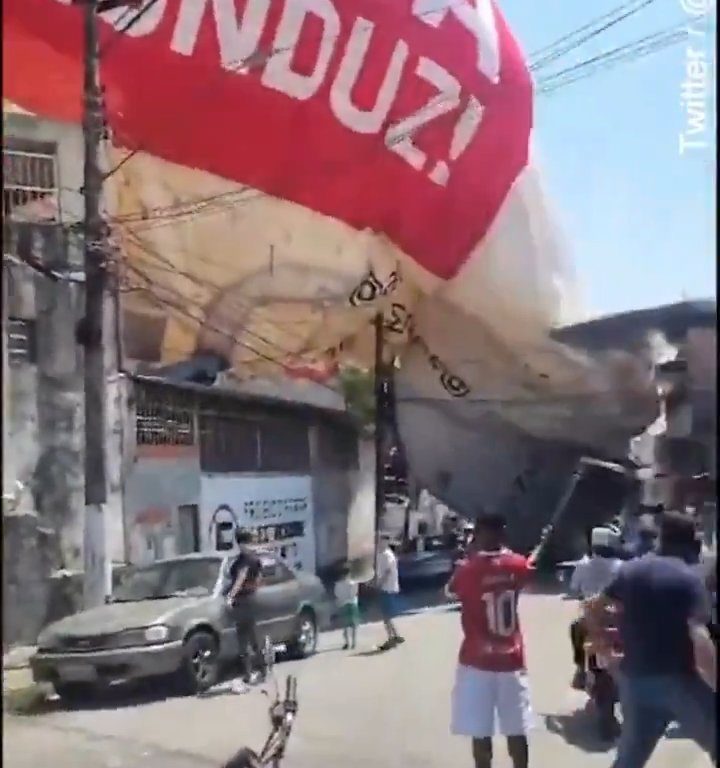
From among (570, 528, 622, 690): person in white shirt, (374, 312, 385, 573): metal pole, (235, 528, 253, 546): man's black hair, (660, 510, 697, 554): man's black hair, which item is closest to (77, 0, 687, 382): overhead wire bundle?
(374, 312, 385, 573): metal pole

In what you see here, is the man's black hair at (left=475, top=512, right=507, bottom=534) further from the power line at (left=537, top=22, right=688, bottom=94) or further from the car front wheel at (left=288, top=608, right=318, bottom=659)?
the power line at (left=537, top=22, right=688, bottom=94)

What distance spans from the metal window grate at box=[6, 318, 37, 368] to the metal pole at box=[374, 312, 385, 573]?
98 cm

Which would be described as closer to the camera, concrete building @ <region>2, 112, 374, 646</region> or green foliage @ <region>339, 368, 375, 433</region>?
concrete building @ <region>2, 112, 374, 646</region>

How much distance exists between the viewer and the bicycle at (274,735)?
3449 millimetres

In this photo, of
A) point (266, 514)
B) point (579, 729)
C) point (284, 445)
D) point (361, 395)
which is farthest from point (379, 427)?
point (579, 729)

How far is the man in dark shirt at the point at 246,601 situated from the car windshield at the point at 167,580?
6cm

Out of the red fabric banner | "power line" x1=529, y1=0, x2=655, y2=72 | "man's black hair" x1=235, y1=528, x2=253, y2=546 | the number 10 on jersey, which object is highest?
"power line" x1=529, y1=0, x2=655, y2=72

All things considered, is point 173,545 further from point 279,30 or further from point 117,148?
point 279,30

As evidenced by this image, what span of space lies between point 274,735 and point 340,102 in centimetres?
176

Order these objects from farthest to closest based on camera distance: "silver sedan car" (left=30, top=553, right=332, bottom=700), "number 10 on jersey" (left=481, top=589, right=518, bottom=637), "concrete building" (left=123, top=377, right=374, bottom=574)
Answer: "number 10 on jersey" (left=481, top=589, right=518, bottom=637) → "concrete building" (left=123, top=377, right=374, bottom=574) → "silver sedan car" (left=30, top=553, right=332, bottom=700)

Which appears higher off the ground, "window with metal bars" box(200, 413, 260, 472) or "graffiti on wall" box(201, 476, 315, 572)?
"window with metal bars" box(200, 413, 260, 472)

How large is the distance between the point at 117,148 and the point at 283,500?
106cm

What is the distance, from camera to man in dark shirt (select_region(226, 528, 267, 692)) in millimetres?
3475

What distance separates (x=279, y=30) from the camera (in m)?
3.51
